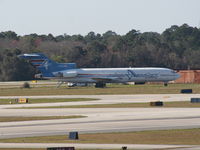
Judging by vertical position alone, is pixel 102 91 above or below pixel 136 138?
below

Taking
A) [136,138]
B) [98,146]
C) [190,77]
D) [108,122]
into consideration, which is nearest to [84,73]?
[190,77]

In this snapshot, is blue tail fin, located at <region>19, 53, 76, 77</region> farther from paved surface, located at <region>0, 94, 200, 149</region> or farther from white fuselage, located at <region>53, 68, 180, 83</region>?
paved surface, located at <region>0, 94, 200, 149</region>

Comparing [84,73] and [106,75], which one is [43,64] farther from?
[106,75]

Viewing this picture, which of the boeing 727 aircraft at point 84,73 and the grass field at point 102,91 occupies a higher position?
the boeing 727 aircraft at point 84,73

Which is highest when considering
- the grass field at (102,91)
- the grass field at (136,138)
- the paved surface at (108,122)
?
the grass field at (136,138)

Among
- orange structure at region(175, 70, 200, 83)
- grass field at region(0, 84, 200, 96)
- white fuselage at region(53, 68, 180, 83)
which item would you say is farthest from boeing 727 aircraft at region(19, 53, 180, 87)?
orange structure at region(175, 70, 200, 83)

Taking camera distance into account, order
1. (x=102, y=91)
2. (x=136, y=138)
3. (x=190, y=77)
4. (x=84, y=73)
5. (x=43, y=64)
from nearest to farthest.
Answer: (x=136, y=138) < (x=102, y=91) < (x=43, y=64) < (x=84, y=73) < (x=190, y=77)

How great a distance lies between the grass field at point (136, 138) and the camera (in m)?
36.8

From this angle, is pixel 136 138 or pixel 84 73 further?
pixel 84 73

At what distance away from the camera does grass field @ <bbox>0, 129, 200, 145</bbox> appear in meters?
36.8

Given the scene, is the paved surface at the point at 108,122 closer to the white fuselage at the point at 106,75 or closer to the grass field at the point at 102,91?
the grass field at the point at 102,91

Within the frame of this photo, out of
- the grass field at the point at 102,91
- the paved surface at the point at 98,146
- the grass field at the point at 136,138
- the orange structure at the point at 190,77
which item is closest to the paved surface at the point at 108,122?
the grass field at the point at 136,138

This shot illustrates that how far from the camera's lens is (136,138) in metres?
38.5

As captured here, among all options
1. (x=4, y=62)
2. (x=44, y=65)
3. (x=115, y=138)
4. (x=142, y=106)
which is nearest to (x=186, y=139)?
(x=115, y=138)
